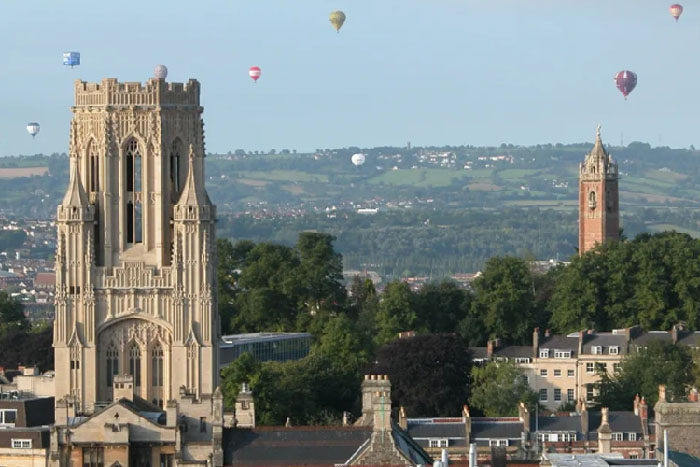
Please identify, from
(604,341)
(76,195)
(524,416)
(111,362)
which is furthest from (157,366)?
(604,341)

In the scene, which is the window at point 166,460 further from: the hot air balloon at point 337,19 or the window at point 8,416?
the hot air balloon at point 337,19

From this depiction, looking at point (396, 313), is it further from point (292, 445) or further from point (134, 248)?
point (292, 445)

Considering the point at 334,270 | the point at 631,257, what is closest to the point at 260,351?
the point at 334,270

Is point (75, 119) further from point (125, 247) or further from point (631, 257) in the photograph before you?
point (631, 257)

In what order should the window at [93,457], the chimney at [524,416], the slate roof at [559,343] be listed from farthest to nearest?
the slate roof at [559,343] < the chimney at [524,416] < the window at [93,457]

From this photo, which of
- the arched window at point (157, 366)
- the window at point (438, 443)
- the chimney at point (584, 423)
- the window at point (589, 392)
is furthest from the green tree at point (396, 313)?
the arched window at point (157, 366)

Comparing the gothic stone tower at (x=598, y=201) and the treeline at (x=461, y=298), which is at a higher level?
the gothic stone tower at (x=598, y=201)
